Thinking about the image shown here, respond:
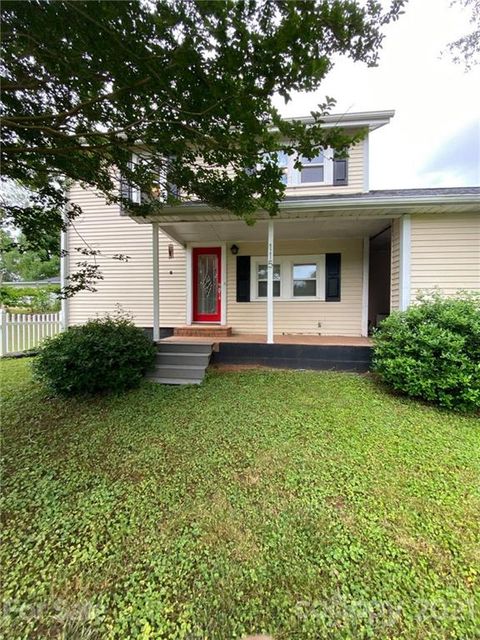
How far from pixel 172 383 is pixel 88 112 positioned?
4003 millimetres

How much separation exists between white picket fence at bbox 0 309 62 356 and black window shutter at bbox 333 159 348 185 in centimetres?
827

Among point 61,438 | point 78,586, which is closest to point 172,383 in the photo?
point 61,438

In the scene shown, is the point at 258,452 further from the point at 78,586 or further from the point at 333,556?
the point at 78,586

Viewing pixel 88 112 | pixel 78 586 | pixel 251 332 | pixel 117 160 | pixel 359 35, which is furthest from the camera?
pixel 251 332

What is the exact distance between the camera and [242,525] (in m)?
2.14

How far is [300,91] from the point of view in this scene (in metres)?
2.66

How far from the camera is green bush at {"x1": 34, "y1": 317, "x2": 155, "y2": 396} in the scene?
14.6 feet

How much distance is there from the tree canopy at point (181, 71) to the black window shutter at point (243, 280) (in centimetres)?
384

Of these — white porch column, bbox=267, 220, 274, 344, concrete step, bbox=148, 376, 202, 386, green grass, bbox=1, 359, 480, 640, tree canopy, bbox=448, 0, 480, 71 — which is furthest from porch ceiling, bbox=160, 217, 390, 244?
tree canopy, bbox=448, 0, 480, 71

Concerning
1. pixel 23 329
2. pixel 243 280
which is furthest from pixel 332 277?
pixel 23 329

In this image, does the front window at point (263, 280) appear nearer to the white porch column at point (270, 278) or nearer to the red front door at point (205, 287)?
the red front door at point (205, 287)

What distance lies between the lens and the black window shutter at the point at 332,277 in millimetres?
7379

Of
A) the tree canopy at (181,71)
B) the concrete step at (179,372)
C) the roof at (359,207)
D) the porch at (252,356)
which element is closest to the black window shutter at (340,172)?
the roof at (359,207)

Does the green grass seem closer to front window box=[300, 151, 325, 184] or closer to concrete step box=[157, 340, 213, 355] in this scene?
concrete step box=[157, 340, 213, 355]
